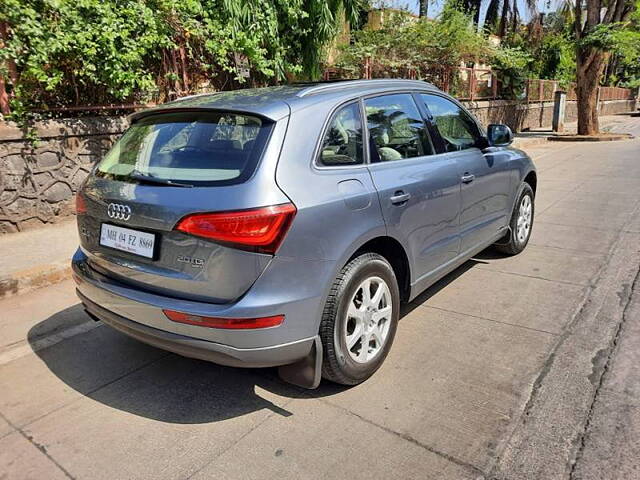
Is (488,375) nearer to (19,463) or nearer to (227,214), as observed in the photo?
(227,214)

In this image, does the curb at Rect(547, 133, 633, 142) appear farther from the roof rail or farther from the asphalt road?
the roof rail

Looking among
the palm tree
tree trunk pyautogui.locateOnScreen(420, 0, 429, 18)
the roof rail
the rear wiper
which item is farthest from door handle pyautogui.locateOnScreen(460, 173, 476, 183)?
the palm tree

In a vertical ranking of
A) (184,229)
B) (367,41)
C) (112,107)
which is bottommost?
(184,229)

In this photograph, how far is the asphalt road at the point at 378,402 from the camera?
92.4 inches

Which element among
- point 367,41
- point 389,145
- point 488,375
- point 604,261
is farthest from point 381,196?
point 367,41

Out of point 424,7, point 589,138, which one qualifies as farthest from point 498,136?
point 424,7

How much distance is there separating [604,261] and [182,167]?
4376 millimetres

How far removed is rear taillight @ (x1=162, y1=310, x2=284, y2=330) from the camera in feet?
7.66

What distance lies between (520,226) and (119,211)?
411 centimetres

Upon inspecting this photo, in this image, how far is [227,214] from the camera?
90.3 inches

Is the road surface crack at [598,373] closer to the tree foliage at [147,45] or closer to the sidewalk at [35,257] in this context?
the sidewalk at [35,257]

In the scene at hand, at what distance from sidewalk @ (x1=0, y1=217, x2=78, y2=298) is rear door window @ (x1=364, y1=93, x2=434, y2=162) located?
11.4 ft

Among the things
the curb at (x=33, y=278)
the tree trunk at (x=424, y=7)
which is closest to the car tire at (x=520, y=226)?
the curb at (x=33, y=278)

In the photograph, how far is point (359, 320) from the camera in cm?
287
